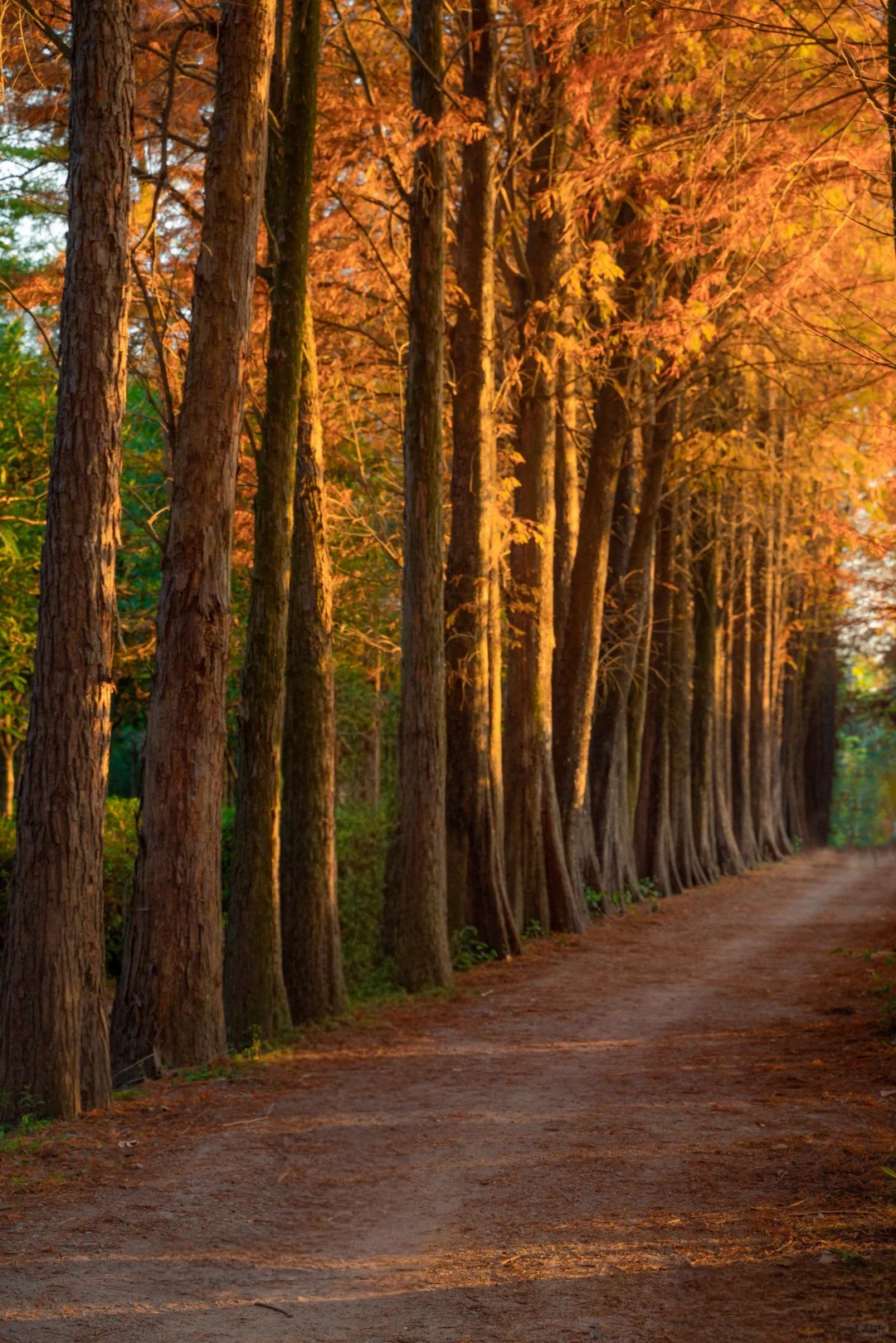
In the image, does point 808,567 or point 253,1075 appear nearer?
point 253,1075

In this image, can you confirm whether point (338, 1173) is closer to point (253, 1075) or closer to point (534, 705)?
point (253, 1075)

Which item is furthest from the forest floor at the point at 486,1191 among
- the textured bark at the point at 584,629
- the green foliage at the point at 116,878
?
the textured bark at the point at 584,629

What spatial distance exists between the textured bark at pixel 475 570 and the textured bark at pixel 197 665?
5162mm

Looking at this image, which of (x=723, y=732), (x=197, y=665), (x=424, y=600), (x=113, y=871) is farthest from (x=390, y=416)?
(x=723, y=732)

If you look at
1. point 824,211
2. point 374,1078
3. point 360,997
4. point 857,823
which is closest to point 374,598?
point 360,997

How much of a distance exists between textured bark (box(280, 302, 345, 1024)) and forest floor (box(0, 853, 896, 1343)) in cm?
60

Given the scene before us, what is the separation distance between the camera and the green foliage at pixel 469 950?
47.1 ft

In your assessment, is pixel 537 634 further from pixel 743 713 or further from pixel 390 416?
pixel 743 713

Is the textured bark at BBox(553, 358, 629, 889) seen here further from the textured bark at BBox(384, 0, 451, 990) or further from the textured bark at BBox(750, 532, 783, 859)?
the textured bark at BBox(750, 532, 783, 859)

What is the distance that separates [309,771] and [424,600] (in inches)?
87.0

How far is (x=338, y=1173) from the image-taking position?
7016mm

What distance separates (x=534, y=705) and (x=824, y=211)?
682 cm

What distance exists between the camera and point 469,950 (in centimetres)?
1466

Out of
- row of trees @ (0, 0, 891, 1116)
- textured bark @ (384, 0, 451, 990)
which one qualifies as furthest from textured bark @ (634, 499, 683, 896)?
textured bark @ (384, 0, 451, 990)
